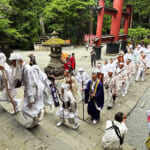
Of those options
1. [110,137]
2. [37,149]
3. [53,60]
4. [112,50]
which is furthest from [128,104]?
[112,50]

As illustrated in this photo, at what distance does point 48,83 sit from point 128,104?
3442mm

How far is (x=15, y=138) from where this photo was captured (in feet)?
7.93

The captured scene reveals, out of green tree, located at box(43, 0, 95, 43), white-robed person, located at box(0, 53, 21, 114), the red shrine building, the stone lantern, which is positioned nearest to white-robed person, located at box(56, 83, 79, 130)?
white-robed person, located at box(0, 53, 21, 114)

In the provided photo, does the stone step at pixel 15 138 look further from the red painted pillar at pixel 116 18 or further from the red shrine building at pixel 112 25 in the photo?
the red painted pillar at pixel 116 18

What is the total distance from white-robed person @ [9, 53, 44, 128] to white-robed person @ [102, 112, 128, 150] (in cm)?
158

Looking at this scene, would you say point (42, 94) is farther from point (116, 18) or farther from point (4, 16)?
point (116, 18)

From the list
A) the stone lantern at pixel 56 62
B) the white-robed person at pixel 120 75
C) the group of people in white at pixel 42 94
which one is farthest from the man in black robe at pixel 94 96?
the stone lantern at pixel 56 62

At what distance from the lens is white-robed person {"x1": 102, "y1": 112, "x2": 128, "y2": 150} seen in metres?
2.49

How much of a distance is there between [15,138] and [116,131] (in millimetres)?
1955

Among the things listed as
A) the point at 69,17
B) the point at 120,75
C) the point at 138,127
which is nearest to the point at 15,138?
the point at 138,127

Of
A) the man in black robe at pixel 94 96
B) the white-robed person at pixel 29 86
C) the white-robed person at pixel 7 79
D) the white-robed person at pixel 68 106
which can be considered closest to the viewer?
the white-robed person at pixel 29 86

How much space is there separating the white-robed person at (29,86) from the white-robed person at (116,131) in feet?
5.17

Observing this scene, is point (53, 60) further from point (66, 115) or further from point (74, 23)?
point (74, 23)

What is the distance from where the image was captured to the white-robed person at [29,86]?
2449 mm
